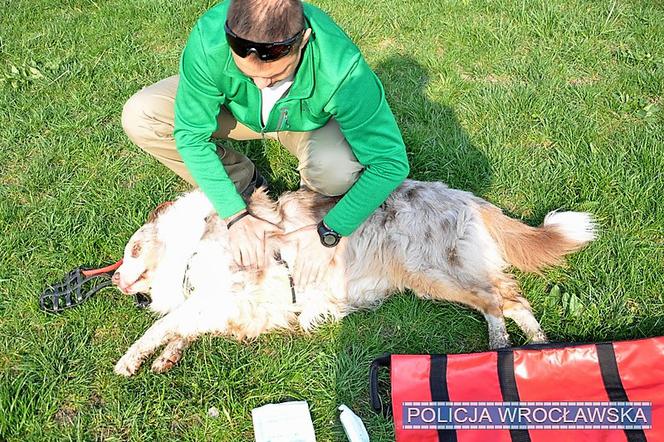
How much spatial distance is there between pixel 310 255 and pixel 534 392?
144cm

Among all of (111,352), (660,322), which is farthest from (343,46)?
(660,322)

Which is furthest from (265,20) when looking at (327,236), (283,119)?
(327,236)

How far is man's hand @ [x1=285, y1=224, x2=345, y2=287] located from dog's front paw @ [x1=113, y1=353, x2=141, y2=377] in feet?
3.31

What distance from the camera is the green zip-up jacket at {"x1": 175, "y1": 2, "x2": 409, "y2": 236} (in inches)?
107

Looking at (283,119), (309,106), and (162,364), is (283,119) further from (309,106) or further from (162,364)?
(162,364)

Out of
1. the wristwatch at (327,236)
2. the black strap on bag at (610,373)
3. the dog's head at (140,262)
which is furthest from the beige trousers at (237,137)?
the black strap on bag at (610,373)

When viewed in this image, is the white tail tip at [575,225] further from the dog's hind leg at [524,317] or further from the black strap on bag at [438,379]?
the black strap on bag at [438,379]

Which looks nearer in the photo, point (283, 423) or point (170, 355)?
point (283, 423)

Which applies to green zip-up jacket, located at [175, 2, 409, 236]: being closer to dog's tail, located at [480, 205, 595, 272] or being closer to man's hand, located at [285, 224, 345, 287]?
man's hand, located at [285, 224, 345, 287]

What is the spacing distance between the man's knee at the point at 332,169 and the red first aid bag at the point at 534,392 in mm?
1041

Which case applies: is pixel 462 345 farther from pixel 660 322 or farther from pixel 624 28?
pixel 624 28

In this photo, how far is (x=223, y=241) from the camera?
10.9ft

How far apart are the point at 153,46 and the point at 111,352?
133 inches

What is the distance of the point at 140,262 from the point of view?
3400mm
